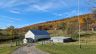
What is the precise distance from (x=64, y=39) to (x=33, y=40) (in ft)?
51.2

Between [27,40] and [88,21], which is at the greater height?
[88,21]

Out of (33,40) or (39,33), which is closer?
(33,40)

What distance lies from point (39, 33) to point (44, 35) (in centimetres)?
467

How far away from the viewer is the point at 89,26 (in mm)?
142125

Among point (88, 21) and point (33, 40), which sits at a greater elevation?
point (88, 21)

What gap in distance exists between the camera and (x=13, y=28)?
140750mm

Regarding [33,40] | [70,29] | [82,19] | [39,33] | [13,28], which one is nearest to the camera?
[33,40]

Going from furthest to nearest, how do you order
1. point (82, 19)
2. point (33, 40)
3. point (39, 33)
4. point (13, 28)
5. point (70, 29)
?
point (82, 19) → point (13, 28) → point (70, 29) → point (39, 33) → point (33, 40)

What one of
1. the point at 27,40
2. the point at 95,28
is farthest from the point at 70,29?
the point at 27,40

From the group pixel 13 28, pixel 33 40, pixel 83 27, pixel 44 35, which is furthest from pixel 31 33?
pixel 83 27

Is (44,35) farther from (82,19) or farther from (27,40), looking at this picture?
(82,19)

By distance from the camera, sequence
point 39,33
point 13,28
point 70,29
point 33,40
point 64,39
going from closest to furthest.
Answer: point 64,39, point 33,40, point 39,33, point 70,29, point 13,28

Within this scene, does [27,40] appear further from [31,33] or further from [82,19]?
[82,19]

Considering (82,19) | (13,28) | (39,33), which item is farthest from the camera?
(82,19)
